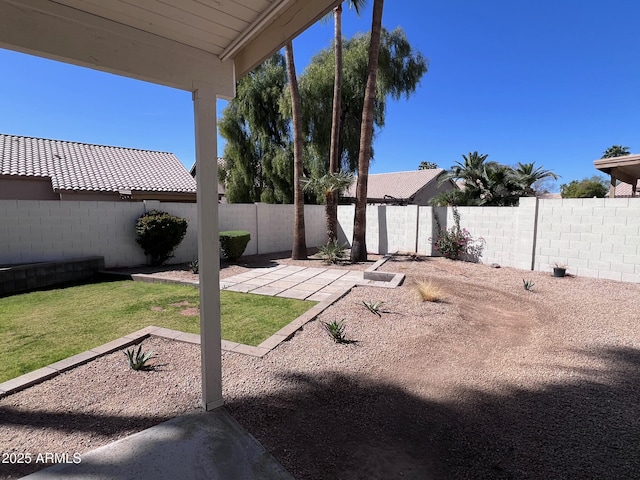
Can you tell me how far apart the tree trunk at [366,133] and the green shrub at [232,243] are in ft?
11.7

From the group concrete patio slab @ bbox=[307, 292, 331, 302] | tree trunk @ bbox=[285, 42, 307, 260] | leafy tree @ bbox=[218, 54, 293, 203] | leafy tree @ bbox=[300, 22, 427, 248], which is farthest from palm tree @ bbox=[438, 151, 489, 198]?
leafy tree @ bbox=[218, 54, 293, 203]

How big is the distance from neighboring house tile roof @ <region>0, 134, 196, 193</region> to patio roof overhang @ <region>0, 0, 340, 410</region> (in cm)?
1312

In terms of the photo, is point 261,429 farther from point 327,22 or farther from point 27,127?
point 27,127

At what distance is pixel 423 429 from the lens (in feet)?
7.79

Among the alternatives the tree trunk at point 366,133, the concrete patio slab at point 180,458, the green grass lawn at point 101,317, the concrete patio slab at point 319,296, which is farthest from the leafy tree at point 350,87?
the concrete patio slab at point 180,458

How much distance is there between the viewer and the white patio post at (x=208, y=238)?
2.26 meters

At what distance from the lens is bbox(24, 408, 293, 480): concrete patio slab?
6.04 ft

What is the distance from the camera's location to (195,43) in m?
2.26

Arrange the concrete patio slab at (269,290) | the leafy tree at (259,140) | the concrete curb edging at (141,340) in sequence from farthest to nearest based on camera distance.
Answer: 1. the leafy tree at (259,140)
2. the concrete patio slab at (269,290)
3. the concrete curb edging at (141,340)

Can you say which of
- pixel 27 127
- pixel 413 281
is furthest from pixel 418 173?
pixel 27 127

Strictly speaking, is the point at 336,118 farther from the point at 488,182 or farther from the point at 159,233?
the point at 159,233

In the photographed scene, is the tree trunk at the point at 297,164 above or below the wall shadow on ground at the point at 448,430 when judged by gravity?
above

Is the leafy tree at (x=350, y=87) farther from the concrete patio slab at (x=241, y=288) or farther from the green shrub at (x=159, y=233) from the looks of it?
the concrete patio slab at (x=241, y=288)

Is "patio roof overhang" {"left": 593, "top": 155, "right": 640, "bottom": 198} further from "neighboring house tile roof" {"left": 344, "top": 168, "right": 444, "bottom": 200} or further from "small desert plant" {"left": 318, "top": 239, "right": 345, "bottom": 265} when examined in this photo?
"neighboring house tile roof" {"left": 344, "top": 168, "right": 444, "bottom": 200}
